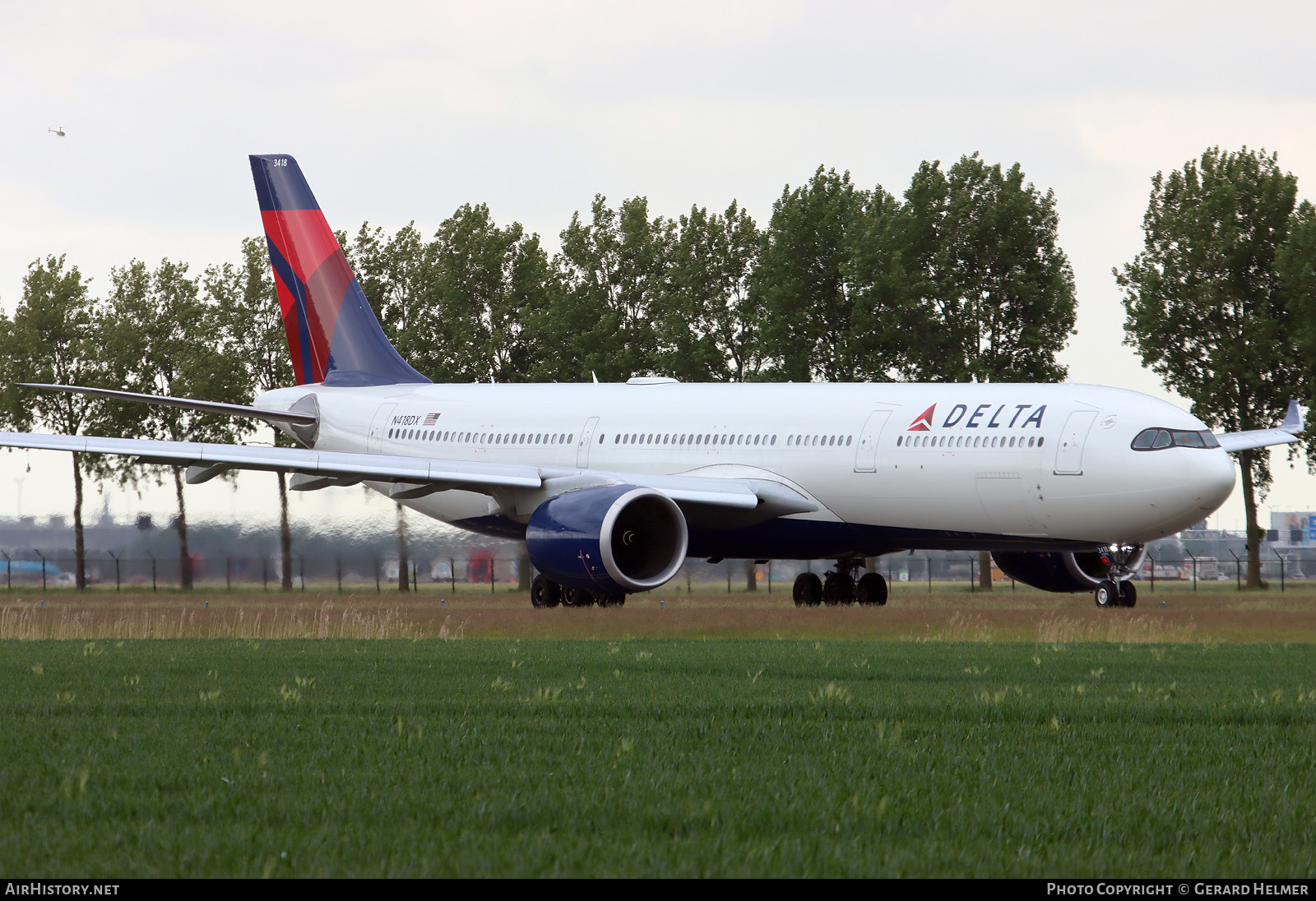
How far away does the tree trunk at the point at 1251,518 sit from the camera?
3719 centimetres

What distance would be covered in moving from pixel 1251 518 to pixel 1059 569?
44.1 ft

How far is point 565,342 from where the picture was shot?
137 feet

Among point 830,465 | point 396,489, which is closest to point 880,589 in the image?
point 830,465

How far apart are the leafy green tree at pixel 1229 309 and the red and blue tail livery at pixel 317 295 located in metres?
17.6

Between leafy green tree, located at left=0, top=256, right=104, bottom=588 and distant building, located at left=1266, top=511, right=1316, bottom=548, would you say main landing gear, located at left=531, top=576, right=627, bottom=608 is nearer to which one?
leafy green tree, located at left=0, top=256, right=104, bottom=588

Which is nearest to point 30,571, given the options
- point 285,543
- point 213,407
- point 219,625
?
point 285,543

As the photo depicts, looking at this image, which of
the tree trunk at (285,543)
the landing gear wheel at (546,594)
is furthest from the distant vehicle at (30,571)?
the landing gear wheel at (546,594)

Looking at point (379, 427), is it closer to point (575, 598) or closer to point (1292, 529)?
point (575, 598)

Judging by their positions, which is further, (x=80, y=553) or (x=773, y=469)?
(x=80, y=553)

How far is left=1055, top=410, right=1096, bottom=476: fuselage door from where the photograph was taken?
69.7ft

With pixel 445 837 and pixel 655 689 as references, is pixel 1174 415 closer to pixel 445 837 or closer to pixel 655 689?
pixel 655 689

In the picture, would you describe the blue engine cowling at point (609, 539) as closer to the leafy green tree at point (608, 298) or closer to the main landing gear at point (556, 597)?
the main landing gear at point (556, 597)

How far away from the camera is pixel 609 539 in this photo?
20844mm
